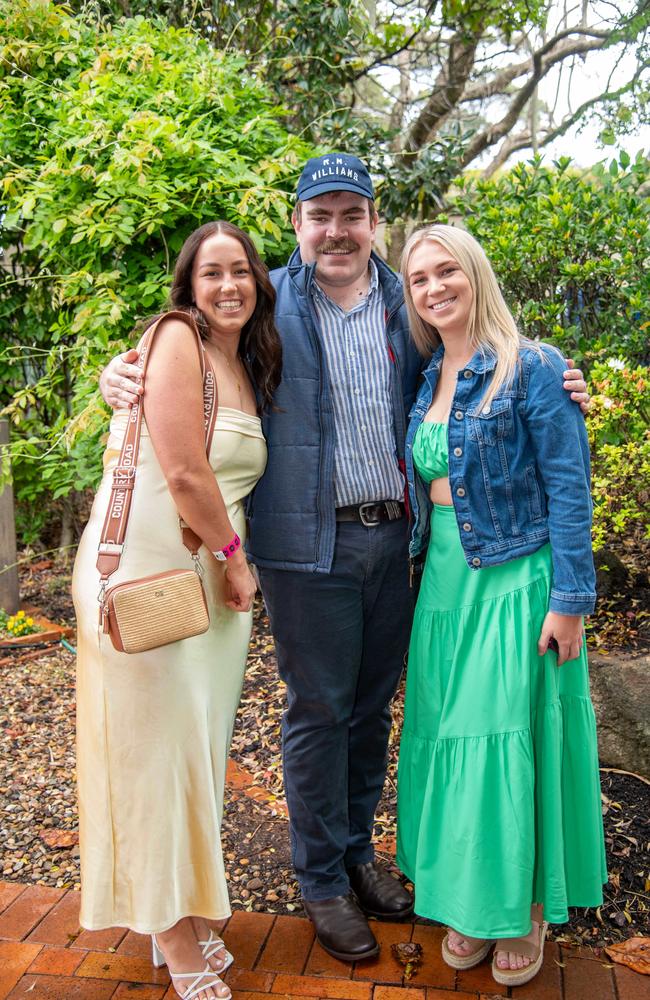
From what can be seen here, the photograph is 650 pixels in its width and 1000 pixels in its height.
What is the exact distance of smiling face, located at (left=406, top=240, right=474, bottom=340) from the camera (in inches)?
93.7

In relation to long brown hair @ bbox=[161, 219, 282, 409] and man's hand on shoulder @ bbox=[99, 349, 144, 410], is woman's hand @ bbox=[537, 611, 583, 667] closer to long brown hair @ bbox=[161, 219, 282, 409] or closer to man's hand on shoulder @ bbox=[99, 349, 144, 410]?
long brown hair @ bbox=[161, 219, 282, 409]

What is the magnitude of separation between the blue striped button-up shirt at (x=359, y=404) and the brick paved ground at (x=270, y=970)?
1.32 meters

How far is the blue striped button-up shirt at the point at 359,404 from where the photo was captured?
251 cm

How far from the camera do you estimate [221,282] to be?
7.46ft

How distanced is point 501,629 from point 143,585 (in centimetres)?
97

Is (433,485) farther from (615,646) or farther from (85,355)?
(85,355)

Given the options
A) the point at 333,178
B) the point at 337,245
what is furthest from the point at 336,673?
the point at 333,178

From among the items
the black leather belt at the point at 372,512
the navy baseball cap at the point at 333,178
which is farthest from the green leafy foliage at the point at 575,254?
the black leather belt at the point at 372,512

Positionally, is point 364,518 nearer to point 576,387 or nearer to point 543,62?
point 576,387

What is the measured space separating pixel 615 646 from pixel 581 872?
1318 mm

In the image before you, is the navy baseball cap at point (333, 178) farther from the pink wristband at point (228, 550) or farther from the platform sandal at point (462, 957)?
the platform sandal at point (462, 957)

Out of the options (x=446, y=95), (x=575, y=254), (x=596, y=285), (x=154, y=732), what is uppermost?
(x=446, y=95)

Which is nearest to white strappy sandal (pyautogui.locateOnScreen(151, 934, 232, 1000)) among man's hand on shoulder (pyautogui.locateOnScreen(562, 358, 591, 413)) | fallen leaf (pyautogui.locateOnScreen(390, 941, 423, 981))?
fallen leaf (pyautogui.locateOnScreen(390, 941, 423, 981))

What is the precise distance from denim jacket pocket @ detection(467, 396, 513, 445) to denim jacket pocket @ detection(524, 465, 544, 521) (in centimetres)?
14
